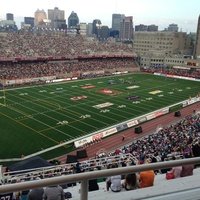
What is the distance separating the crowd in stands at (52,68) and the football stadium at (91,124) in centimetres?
20

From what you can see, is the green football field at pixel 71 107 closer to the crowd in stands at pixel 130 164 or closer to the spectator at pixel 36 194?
the crowd in stands at pixel 130 164

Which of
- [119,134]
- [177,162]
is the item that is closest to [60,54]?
[119,134]

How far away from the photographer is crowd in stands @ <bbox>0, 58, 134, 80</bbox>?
190 feet

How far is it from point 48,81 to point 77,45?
29719mm

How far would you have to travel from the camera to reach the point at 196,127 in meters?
26.0

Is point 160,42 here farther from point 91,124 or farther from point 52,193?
point 52,193

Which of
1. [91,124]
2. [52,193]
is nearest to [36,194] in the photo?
[52,193]

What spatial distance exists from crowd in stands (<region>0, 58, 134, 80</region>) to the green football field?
6584mm

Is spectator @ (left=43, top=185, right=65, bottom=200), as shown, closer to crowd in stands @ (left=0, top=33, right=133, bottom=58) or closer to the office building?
crowd in stands @ (left=0, top=33, right=133, bottom=58)

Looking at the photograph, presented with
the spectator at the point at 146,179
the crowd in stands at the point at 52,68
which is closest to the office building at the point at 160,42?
the crowd in stands at the point at 52,68

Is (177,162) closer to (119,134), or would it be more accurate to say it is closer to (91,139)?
(91,139)

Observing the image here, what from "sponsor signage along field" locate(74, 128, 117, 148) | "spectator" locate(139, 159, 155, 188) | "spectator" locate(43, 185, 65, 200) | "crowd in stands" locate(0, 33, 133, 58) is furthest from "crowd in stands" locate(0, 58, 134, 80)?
"spectator" locate(43, 185, 65, 200)

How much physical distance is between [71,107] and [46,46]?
39782mm

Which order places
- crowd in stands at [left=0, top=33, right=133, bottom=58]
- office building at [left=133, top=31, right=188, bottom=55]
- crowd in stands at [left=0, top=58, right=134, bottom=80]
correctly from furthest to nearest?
office building at [left=133, top=31, right=188, bottom=55] → crowd in stands at [left=0, top=33, right=133, bottom=58] → crowd in stands at [left=0, top=58, right=134, bottom=80]
